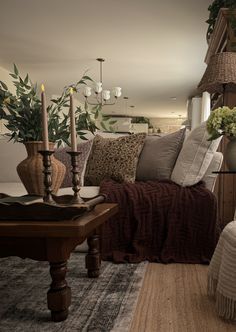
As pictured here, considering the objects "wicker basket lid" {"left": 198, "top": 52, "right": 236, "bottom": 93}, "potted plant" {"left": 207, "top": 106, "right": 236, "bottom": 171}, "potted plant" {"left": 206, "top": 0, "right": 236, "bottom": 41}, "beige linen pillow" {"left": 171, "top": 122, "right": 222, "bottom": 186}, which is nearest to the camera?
"potted plant" {"left": 207, "top": 106, "right": 236, "bottom": 171}

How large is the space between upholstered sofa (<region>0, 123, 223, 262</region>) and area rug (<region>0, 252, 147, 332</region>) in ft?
1.67

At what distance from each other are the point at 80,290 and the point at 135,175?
1175mm

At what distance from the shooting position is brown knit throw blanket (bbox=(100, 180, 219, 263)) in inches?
74.5

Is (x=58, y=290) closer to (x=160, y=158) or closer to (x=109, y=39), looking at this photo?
(x=160, y=158)

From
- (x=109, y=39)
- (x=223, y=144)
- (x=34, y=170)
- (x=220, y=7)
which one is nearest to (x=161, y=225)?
(x=34, y=170)

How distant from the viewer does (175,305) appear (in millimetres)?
1276

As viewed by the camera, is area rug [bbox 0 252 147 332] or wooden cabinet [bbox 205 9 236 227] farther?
wooden cabinet [bbox 205 9 236 227]

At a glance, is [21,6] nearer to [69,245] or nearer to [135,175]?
[135,175]

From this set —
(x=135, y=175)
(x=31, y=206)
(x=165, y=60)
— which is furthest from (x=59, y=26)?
(x=31, y=206)

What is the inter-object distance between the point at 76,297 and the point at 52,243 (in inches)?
17.0

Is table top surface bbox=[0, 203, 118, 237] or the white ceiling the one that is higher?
the white ceiling

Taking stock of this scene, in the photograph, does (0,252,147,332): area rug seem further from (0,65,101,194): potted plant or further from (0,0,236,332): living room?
(0,65,101,194): potted plant

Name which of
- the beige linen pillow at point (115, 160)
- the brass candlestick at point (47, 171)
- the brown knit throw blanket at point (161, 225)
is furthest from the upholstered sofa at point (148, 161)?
the brass candlestick at point (47, 171)

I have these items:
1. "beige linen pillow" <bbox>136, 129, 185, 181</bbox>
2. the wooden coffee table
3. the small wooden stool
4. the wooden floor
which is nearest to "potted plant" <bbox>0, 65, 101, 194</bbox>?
the wooden coffee table
